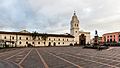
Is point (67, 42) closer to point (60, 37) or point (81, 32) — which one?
point (60, 37)

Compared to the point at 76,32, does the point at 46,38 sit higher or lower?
lower

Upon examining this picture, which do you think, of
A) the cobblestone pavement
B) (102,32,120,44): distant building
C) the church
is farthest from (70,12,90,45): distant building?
the cobblestone pavement

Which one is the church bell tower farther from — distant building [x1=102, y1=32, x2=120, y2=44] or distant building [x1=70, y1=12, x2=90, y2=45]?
distant building [x1=102, y1=32, x2=120, y2=44]

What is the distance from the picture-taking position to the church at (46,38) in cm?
8544

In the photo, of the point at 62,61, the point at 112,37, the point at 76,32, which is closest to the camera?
the point at 62,61

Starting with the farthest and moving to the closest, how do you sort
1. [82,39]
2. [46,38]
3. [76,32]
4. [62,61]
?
Result: [82,39]
[76,32]
[46,38]
[62,61]

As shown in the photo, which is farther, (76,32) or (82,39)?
(82,39)

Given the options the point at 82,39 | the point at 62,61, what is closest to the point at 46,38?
the point at 82,39

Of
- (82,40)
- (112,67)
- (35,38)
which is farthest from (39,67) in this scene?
(82,40)

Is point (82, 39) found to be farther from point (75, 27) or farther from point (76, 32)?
point (75, 27)

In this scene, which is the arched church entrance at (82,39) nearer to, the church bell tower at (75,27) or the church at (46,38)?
the church at (46,38)

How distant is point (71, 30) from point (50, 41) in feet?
51.9

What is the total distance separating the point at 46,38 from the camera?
311 feet

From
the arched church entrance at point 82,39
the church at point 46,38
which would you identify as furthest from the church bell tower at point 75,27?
the arched church entrance at point 82,39
